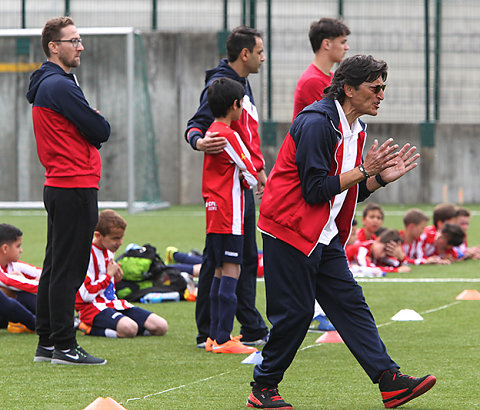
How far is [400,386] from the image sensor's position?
468 centimetres

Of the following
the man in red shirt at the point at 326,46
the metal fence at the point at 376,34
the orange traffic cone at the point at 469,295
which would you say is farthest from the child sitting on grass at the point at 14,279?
the metal fence at the point at 376,34

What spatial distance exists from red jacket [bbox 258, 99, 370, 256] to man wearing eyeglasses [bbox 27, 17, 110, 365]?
1.40 m

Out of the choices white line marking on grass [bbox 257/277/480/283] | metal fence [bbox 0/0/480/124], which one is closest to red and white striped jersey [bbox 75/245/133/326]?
white line marking on grass [bbox 257/277/480/283]

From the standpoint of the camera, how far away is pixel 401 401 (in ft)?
15.4

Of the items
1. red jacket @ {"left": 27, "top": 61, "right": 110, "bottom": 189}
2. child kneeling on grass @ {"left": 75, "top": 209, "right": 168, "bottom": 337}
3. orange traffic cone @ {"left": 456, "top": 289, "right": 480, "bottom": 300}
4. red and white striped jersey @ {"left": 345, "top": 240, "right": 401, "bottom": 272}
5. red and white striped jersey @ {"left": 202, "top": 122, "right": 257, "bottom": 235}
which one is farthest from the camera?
red and white striped jersey @ {"left": 345, "top": 240, "right": 401, "bottom": 272}

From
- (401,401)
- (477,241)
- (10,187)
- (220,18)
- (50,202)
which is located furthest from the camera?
(220,18)

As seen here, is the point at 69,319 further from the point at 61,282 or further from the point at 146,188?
the point at 146,188

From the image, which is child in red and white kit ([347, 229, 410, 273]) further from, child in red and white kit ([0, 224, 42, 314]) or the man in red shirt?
child in red and white kit ([0, 224, 42, 314])

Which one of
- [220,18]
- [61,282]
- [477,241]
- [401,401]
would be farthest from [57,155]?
[220,18]

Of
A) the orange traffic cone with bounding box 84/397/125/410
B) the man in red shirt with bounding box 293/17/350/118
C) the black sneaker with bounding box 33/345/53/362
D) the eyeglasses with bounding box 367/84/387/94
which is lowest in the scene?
the black sneaker with bounding box 33/345/53/362

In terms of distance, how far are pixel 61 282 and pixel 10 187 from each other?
51.8ft

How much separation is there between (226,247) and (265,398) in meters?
1.72

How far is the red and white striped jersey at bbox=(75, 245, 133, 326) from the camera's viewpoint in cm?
701

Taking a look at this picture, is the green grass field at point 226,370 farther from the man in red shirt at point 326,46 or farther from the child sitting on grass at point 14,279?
the man in red shirt at point 326,46
